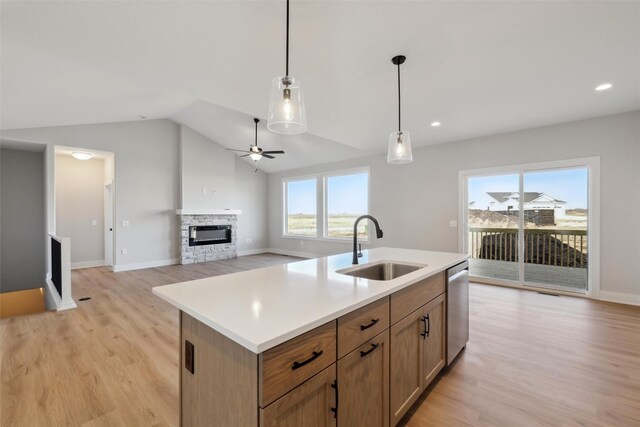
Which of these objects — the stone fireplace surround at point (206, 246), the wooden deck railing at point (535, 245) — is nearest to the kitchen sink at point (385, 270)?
the wooden deck railing at point (535, 245)

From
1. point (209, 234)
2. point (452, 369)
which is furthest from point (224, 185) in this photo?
point (452, 369)

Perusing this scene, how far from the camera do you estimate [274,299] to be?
126cm

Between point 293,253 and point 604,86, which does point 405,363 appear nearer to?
point 604,86

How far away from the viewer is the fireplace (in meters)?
6.99

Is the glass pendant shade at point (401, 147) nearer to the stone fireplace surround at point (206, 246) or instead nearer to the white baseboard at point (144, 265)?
the stone fireplace surround at point (206, 246)

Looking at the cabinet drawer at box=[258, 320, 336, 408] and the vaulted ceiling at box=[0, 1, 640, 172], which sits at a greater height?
the vaulted ceiling at box=[0, 1, 640, 172]

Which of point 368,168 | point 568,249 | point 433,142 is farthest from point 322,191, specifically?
point 568,249

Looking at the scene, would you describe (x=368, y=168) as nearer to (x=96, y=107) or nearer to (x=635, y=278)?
(x=635, y=278)

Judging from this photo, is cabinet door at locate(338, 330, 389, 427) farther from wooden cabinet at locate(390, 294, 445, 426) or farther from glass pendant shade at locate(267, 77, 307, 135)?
glass pendant shade at locate(267, 77, 307, 135)

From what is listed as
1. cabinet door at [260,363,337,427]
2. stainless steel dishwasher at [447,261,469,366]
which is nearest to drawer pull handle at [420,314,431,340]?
stainless steel dishwasher at [447,261,469,366]

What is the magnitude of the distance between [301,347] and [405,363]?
3.03 ft

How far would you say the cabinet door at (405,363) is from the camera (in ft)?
4.87

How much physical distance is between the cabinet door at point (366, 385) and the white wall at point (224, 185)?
22.0 feet

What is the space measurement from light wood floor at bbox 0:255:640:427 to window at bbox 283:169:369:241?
3685 mm
